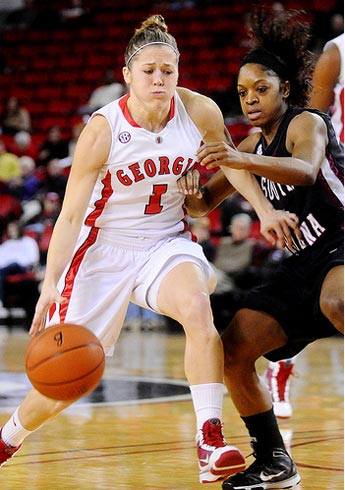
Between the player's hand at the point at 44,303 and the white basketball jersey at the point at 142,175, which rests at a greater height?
the white basketball jersey at the point at 142,175

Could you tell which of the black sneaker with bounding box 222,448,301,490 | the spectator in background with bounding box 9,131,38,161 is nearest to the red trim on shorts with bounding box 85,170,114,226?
the black sneaker with bounding box 222,448,301,490

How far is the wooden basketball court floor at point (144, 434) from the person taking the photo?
453 cm

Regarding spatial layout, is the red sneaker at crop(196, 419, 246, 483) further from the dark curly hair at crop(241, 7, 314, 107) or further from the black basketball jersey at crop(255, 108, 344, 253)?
the dark curly hair at crop(241, 7, 314, 107)

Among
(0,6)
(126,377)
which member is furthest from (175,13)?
(126,377)

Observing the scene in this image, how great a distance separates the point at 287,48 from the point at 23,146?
13.1m

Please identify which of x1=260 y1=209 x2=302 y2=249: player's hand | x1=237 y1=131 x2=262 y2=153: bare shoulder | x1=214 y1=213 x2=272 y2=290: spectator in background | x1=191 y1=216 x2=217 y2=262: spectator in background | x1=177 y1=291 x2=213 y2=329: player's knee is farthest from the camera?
x1=191 y1=216 x2=217 y2=262: spectator in background

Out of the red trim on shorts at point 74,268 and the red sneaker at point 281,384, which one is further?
the red sneaker at point 281,384

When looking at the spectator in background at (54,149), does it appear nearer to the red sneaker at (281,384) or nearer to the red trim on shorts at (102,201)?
the red sneaker at (281,384)

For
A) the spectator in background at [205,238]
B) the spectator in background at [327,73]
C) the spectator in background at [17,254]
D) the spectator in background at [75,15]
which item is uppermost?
the spectator in background at [75,15]

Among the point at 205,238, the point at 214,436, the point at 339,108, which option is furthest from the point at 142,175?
the point at 205,238

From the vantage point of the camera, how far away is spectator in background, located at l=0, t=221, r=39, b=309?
46.5 feet

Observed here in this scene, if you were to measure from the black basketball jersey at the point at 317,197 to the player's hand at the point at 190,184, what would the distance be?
0.34 meters

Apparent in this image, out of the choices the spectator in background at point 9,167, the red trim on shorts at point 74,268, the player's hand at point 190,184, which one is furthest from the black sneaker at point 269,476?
the spectator in background at point 9,167

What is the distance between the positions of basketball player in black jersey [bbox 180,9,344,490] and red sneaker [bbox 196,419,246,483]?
390 millimetres
